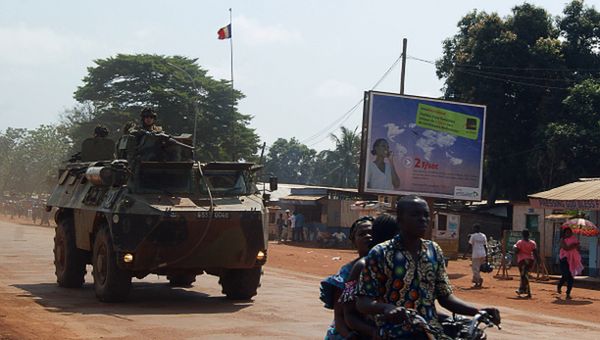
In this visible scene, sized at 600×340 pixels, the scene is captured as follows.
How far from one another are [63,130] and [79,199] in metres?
71.5

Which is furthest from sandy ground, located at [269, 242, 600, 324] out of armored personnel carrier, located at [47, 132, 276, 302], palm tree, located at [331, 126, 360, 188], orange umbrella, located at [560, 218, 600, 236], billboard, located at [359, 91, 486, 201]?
palm tree, located at [331, 126, 360, 188]

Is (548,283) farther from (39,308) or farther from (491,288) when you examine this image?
(39,308)

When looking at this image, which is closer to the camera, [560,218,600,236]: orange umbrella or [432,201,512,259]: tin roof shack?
[560,218,600,236]: orange umbrella

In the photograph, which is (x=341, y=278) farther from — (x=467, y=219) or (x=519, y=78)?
(x=519, y=78)

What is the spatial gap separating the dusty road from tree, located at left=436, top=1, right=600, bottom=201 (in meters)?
24.6

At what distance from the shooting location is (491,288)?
2286cm

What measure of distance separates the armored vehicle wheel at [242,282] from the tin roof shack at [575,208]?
11683mm

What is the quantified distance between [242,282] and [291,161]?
117049 mm

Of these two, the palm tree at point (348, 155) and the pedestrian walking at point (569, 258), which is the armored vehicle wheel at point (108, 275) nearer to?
the pedestrian walking at point (569, 258)

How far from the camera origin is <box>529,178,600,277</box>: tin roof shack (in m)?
24.2

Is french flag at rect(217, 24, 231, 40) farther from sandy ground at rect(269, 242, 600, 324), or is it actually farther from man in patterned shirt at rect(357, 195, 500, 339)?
man in patterned shirt at rect(357, 195, 500, 339)

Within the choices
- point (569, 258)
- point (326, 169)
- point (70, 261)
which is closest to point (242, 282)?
point (70, 261)

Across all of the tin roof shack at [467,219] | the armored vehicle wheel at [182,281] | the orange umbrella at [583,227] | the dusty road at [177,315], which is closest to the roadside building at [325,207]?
the tin roof shack at [467,219]

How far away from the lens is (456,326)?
496cm
